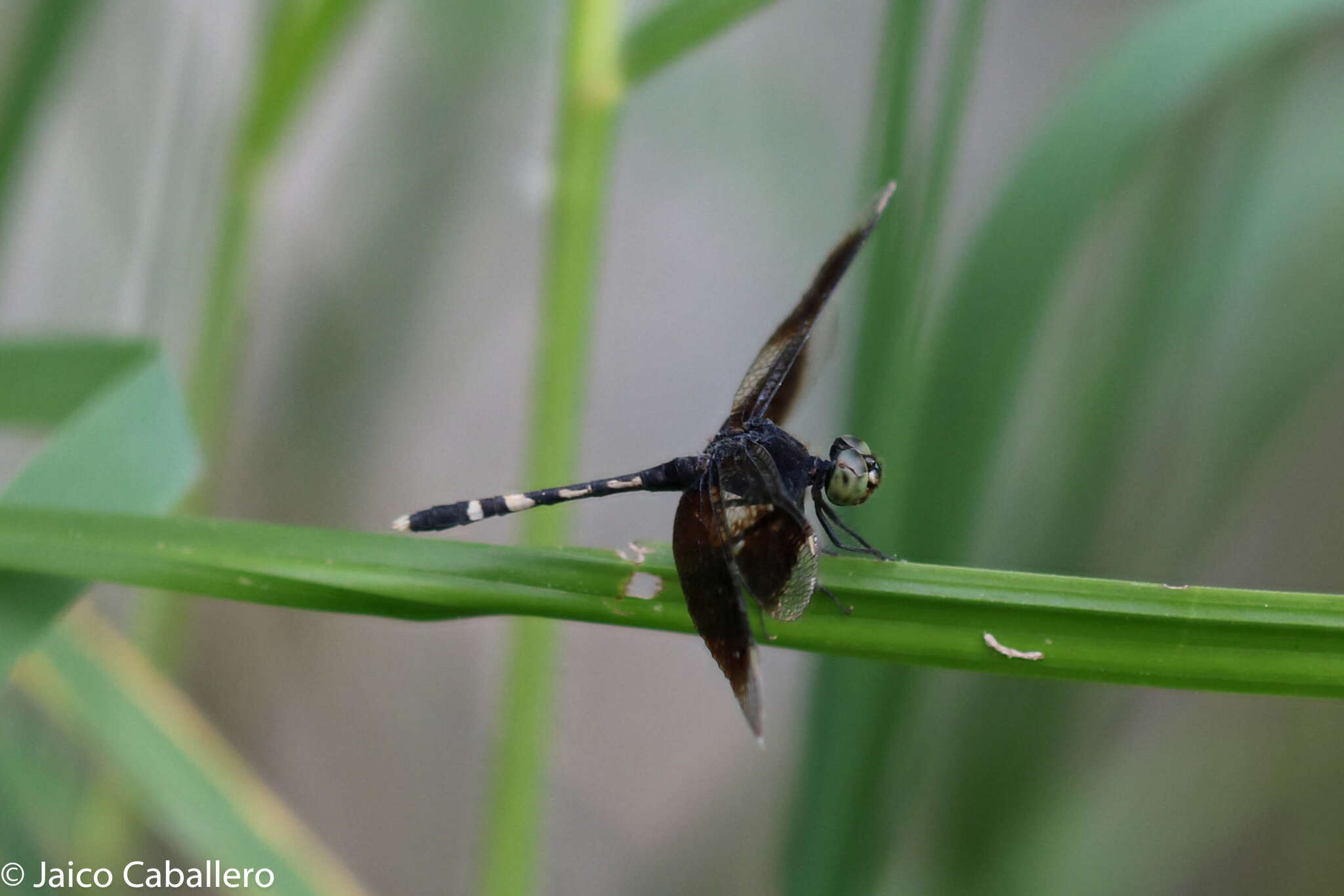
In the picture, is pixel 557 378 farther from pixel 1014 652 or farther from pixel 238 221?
pixel 238 221

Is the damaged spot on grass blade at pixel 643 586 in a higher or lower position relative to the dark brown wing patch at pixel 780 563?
higher

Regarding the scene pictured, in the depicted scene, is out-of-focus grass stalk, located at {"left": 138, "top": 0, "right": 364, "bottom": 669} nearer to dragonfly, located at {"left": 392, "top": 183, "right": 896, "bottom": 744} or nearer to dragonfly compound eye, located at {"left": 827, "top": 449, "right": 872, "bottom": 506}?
dragonfly, located at {"left": 392, "top": 183, "right": 896, "bottom": 744}

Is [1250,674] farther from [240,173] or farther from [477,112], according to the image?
[477,112]

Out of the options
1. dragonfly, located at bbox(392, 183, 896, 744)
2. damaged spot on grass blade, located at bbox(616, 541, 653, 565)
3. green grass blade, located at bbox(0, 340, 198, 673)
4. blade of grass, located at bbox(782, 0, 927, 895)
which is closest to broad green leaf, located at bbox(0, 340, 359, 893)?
green grass blade, located at bbox(0, 340, 198, 673)

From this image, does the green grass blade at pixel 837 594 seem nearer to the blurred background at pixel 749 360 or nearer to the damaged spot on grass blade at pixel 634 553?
the damaged spot on grass blade at pixel 634 553

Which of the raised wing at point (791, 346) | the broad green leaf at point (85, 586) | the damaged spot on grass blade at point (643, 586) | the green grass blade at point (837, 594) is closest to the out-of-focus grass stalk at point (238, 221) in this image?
the broad green leaf at point (85, 586)

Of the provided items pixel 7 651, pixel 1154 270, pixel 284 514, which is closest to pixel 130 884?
pixel 284 514

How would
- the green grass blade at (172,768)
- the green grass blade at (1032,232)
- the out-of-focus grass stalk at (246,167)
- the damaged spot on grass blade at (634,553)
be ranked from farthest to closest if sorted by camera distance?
the out-of-focus grass stalk at (246,167) < the green grass blade at (172,768) < the green grass blade at (1032,232) < the damaged spot on grass blade at (634,553)
